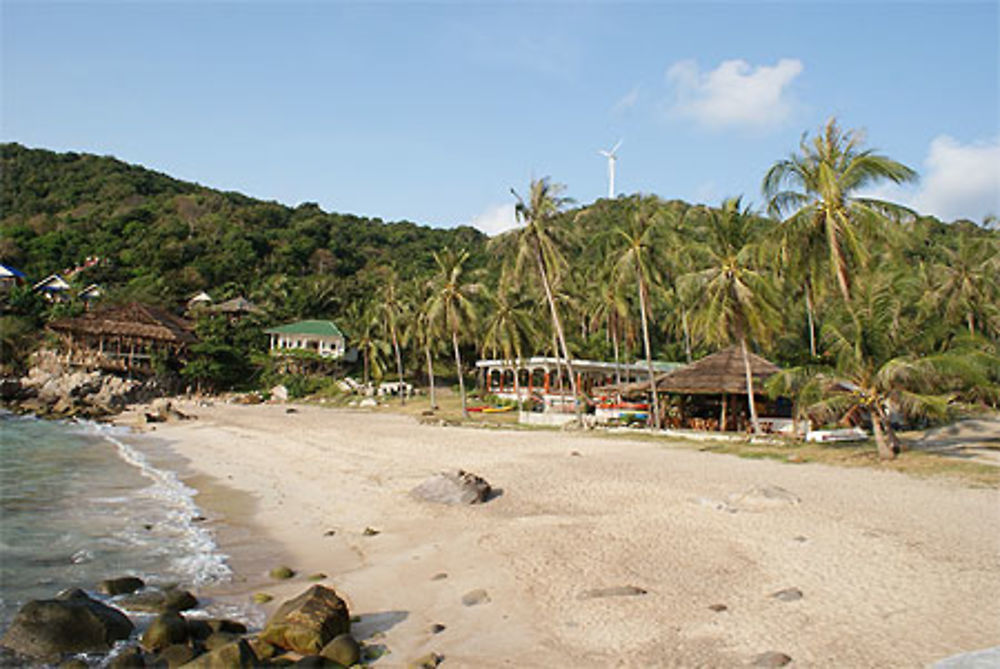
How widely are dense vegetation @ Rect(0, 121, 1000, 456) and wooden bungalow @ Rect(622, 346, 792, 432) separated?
4.53ft

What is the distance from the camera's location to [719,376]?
22.6 m

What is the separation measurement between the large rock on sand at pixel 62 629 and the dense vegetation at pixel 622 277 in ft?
47.0

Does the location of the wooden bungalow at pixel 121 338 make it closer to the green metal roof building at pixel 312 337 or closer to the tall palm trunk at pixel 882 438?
the green metal roof building at pixel 312 337

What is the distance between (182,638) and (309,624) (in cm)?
122

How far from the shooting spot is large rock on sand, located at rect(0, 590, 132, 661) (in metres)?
5.39

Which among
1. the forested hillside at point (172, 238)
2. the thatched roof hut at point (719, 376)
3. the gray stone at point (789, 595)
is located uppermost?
the forested hillside at point (172, 238)

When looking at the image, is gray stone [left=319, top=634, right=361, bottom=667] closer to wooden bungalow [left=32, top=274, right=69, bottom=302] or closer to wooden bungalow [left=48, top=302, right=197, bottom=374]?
wooden bungalow [left=48, top=302, right=197, bottom=374]

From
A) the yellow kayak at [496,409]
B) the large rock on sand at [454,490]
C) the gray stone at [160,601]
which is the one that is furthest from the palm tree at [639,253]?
the gray stone at [160,601]

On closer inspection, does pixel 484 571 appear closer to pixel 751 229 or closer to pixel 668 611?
pixel 668 611

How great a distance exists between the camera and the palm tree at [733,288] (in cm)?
2016

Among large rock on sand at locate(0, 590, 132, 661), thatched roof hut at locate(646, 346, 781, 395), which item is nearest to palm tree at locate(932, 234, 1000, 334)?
thatched roof hut at locate(646, 346, 781, 395)

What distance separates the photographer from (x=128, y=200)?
8356 centimetres

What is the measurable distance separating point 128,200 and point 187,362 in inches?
1852

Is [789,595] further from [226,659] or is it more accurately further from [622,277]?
[622,277]
